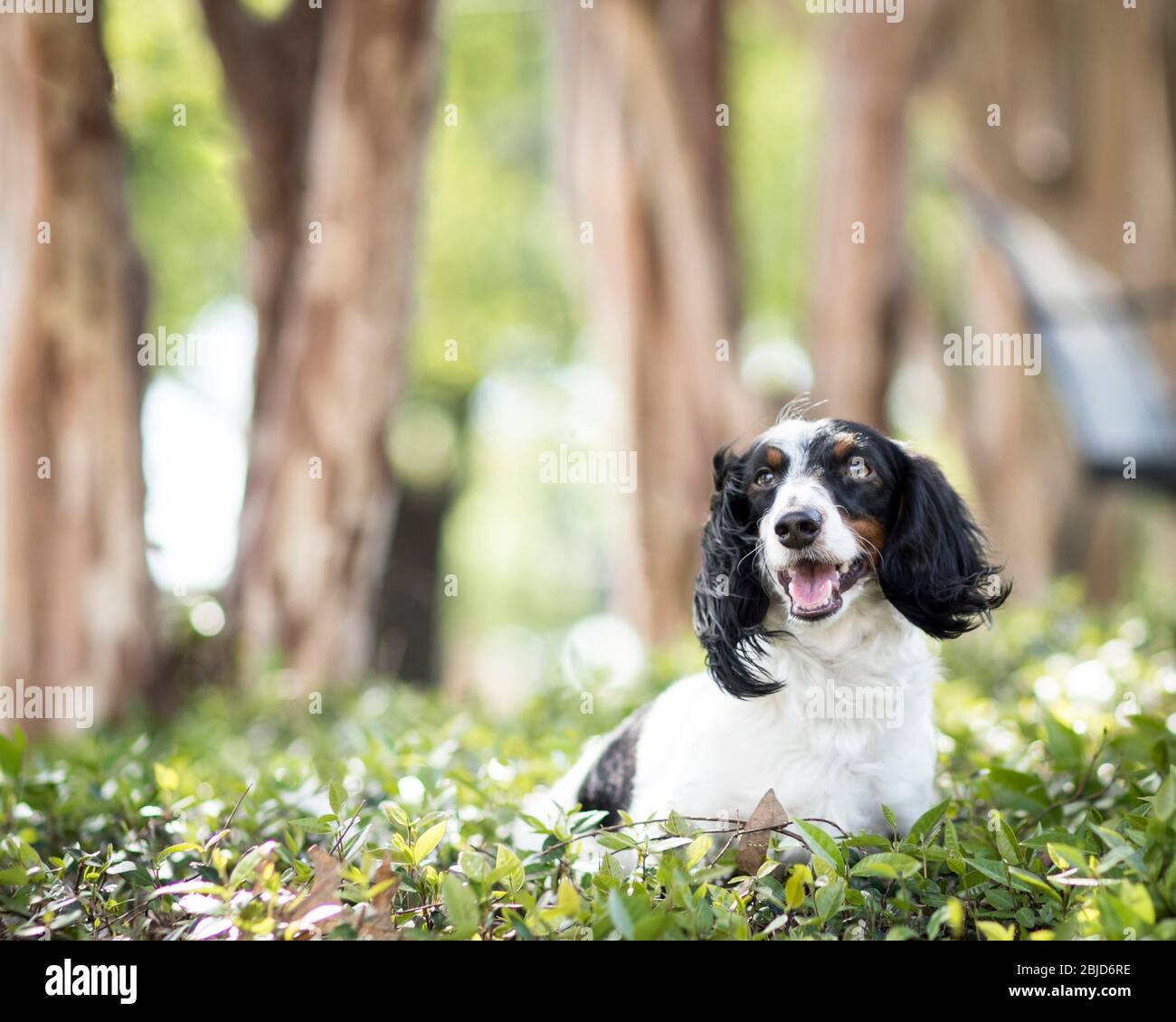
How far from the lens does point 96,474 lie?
6371 mm

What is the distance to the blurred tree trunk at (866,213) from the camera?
9.26m

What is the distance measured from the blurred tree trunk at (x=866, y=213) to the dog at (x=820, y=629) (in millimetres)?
5966

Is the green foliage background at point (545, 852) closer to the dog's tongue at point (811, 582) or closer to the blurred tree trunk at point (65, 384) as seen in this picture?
the dog's tongue at point (811, 582)

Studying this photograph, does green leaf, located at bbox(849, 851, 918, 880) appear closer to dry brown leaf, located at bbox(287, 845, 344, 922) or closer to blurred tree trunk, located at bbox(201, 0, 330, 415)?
dry brown leaf, located at bbox(287, 845, 344, 922)

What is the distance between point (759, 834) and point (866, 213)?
24.2 ft

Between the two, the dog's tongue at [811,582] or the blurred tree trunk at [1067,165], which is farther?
the blurred tree trunk at [1067,165]

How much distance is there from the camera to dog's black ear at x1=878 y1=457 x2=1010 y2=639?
324cm

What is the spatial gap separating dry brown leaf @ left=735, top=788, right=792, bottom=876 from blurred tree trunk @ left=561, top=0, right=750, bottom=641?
278 inches

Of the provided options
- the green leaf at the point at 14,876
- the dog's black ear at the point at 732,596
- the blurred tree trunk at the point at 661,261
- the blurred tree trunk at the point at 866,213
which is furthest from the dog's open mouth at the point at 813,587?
the blurred tree trunk at the point at 661,261

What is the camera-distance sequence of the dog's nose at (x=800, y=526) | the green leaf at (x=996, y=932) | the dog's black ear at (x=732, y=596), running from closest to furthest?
1. the green leaf at (x=996, y=932)
2. the dog's nose at (x=800, y=526)
3. the dog's black ear at (x=732, y=596)

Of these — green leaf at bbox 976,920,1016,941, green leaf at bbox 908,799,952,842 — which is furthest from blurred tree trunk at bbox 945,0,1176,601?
green leaf at bbox 976,920,1016,941

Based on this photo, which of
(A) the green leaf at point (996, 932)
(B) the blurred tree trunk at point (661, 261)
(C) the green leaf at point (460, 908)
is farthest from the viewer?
(B) the blurred tree trunk at point (661, 261)

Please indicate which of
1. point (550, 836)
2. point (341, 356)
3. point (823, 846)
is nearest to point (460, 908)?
point (550, 836)
